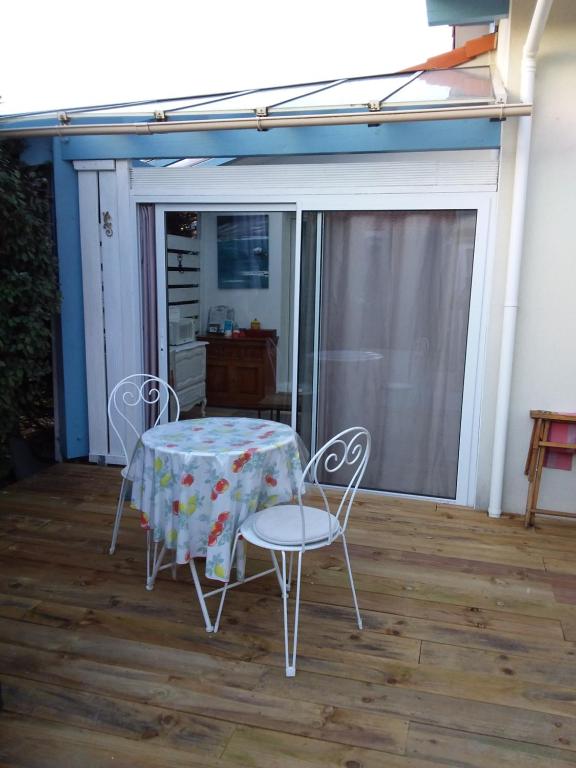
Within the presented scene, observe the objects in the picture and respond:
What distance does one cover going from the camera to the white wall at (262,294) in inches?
187

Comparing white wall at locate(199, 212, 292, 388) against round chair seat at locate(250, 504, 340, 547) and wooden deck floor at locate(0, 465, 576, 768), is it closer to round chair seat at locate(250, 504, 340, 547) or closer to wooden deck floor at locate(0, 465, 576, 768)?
wooden deck floor at locate(0, 465, 576, 768)

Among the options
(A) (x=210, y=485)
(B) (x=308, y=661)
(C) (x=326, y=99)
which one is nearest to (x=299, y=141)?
(C) (x=326, y=99)

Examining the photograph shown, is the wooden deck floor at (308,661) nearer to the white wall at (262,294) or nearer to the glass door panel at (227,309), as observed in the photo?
the glass door panel at (227,309)

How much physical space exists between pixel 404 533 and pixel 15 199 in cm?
307

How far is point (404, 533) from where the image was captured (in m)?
3.46

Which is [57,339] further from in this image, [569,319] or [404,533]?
[569,319]

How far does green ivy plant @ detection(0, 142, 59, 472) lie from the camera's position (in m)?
3.74

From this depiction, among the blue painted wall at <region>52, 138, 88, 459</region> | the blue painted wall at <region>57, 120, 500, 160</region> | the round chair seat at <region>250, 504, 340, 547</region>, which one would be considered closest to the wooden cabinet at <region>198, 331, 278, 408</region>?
the blue painted wall at <region>52, 138, 88, 459</region>

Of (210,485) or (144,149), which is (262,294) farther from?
(210,485)

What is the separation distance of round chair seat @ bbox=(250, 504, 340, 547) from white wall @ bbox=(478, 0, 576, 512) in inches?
66.1

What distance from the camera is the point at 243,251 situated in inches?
211

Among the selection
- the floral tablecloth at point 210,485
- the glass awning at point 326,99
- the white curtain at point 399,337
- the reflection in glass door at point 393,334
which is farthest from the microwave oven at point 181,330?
the floral tablecloth at point 210,485

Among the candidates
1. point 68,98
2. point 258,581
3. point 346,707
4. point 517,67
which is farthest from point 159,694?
point 68,98

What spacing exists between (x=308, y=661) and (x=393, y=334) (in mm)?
2163
